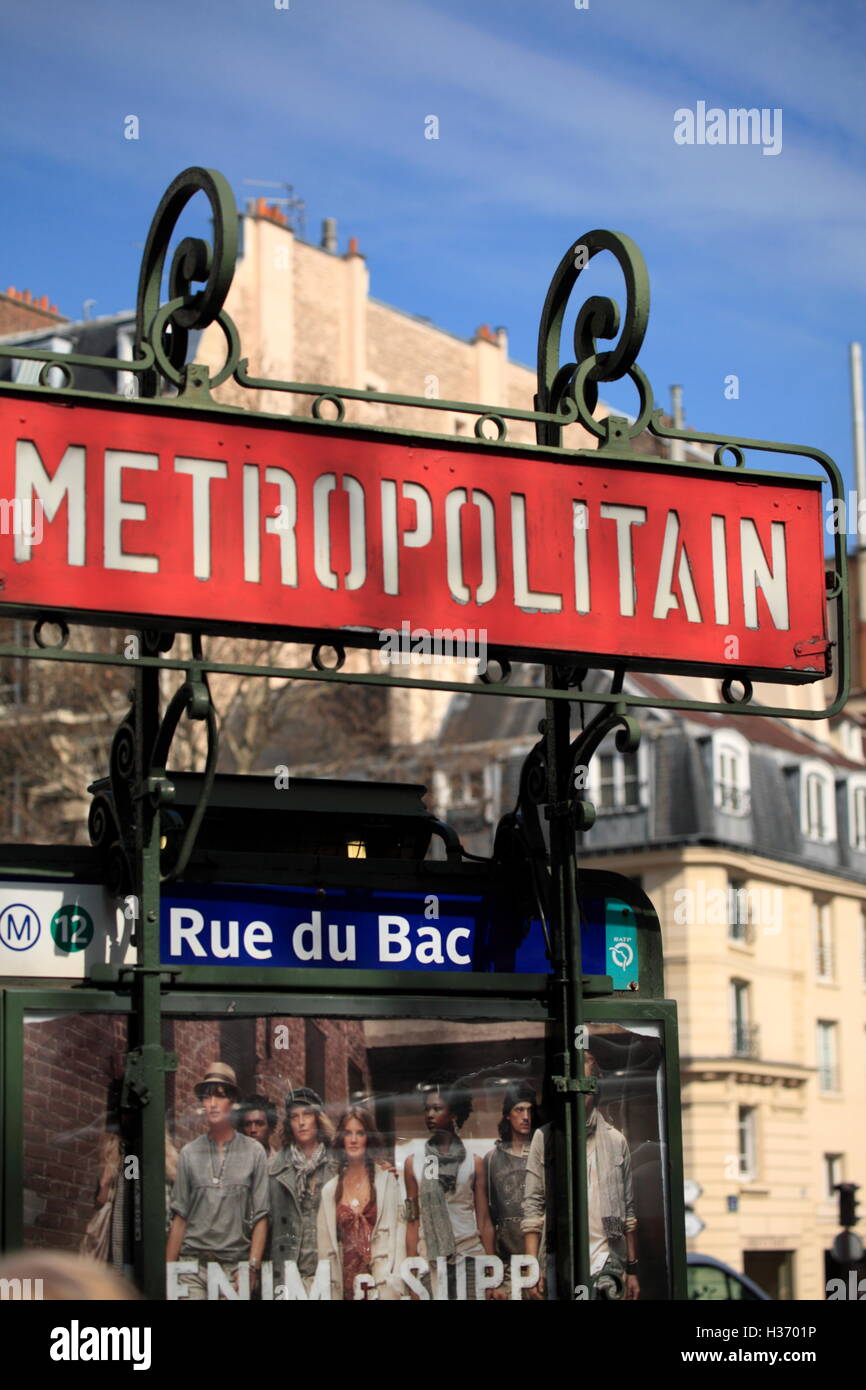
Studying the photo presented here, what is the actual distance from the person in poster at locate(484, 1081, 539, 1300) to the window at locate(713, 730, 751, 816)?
4211 cm

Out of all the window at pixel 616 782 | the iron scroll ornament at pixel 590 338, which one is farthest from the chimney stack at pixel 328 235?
the iron scroll ornament at pixel 590 338

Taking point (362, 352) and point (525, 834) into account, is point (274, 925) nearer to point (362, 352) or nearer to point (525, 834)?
point (525, 834)

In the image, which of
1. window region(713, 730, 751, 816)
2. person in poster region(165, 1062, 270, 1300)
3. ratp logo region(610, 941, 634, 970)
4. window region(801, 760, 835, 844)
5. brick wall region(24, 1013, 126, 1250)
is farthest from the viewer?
window region(801, 760, 835, 844)

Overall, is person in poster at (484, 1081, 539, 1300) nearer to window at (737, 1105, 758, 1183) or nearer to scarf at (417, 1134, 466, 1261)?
scarf at (417, 1134, 466, 1261)

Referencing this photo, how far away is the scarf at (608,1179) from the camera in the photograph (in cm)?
662

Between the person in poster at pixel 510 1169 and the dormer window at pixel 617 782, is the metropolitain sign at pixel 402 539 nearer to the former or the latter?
the person in poster at pixel 510 1169

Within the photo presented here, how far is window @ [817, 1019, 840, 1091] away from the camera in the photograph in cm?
4866

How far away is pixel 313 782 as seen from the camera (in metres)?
7.13

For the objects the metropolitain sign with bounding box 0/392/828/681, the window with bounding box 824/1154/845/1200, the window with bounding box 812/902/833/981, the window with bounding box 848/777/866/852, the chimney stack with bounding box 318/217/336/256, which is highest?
the chimney stack with bounding box 318/217/336/256

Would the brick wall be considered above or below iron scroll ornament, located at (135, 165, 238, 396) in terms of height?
below

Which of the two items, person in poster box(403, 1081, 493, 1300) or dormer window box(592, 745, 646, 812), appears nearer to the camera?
person in poster box(403, 1081, 493, 1300)

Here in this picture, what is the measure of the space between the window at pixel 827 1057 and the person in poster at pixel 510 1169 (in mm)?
43355

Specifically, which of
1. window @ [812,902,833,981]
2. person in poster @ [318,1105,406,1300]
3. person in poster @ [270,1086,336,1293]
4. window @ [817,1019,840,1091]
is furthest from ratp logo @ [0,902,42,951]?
window @ [812,902,833,981]
